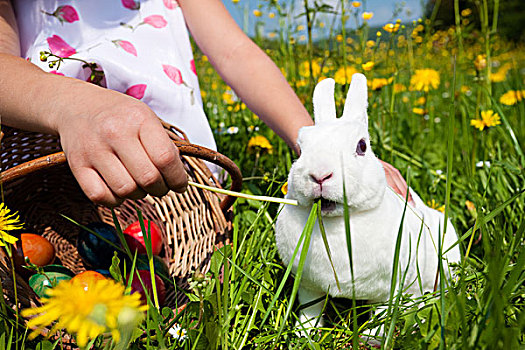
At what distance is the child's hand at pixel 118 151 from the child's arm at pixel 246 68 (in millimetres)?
503

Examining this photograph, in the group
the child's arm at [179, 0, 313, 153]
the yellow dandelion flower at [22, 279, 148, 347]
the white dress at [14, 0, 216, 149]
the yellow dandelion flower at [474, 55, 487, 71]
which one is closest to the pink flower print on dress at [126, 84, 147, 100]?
the white dress at [14, 0, 216, 149]

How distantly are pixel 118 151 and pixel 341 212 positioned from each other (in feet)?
1.23

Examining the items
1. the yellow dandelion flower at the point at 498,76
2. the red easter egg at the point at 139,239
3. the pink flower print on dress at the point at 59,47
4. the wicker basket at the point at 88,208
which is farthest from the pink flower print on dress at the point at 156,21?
the yellow dandelion flower at the point at 498,76

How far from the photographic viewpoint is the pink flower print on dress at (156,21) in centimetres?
139

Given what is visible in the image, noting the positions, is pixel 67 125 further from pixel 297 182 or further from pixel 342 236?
pixel 342 236

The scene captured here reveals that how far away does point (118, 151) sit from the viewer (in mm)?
625

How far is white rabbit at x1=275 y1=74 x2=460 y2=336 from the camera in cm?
72

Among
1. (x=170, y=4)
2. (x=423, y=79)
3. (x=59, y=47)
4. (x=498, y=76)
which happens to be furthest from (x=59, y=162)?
(x=498, y=76)

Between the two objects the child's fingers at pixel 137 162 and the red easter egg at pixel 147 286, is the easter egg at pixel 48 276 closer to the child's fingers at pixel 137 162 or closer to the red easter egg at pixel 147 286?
the red easter egg at pixel 147 286

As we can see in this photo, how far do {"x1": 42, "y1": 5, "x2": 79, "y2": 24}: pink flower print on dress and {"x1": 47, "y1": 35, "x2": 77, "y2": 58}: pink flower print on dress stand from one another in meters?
0.08

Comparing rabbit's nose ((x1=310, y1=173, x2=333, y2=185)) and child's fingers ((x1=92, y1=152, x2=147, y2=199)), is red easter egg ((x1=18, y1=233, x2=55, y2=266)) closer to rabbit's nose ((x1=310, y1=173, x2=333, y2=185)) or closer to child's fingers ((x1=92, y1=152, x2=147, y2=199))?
Answer: child's fingers ((x1=92, y1=152, x2=147, y2=199))

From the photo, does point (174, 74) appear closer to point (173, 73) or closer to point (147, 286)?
point (173, 73)

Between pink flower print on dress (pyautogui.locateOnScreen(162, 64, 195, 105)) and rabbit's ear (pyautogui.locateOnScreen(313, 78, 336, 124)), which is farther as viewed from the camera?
pink flower print on dress (pyautogui.locateOnScreen(162, 64, 195, 105))

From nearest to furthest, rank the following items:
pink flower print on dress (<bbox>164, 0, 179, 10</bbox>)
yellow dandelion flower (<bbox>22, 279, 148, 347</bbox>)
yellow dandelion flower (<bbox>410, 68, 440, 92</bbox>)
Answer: yellow dandelion flower (<bbox>22, 279, 148, 347</bbox>)
pink flower print on dress (<bbox>164, 0, 179, 10</bbox>)
yellow dandelion flower (<bbox>410, 68, 440, 92</bbox>)
